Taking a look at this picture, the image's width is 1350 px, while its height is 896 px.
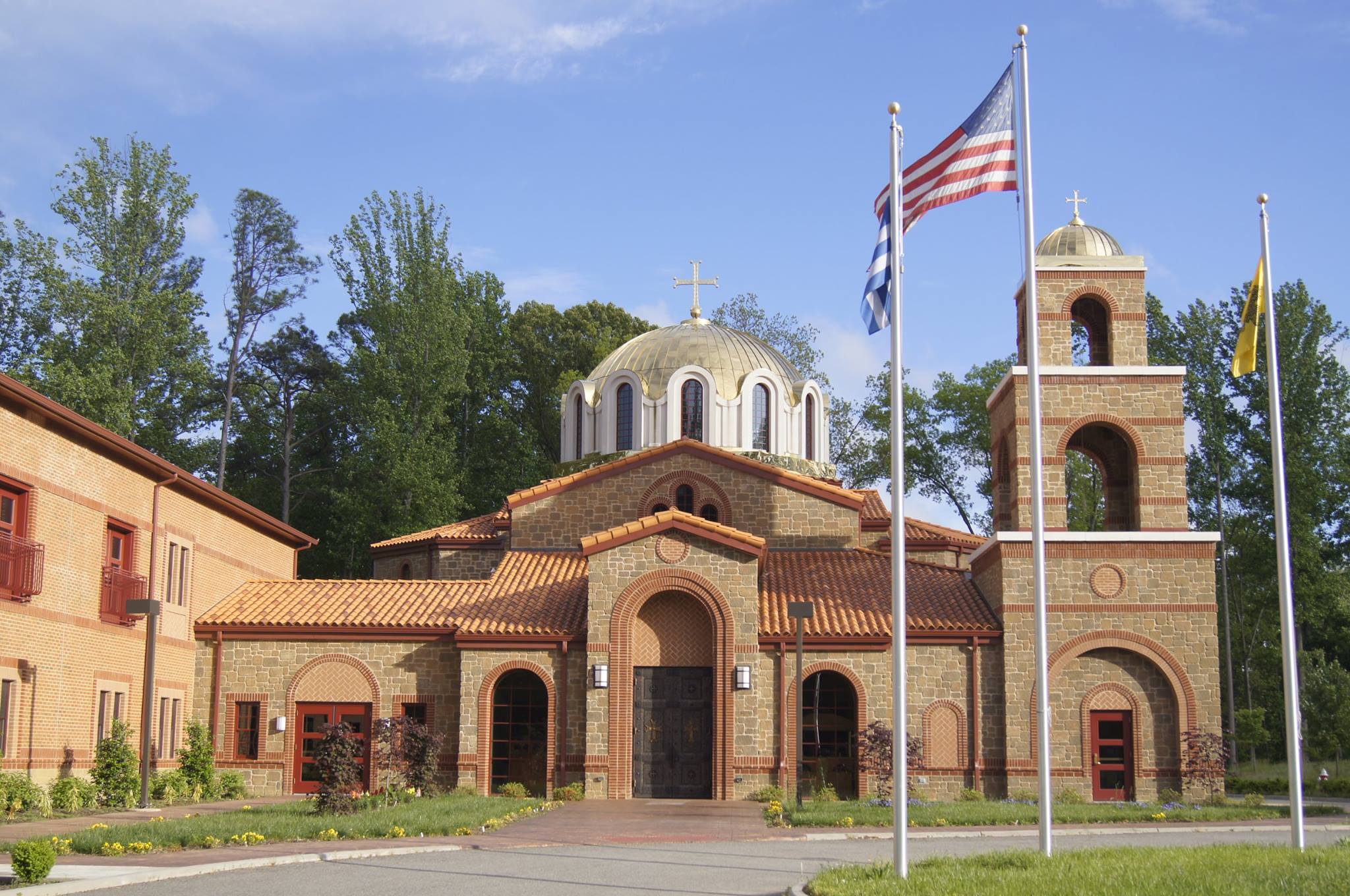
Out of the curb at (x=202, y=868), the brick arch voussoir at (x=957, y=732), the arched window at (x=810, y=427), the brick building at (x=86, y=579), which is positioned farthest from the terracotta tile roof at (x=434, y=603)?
the curb at (x=202, y=868)

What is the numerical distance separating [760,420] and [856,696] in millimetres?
9781

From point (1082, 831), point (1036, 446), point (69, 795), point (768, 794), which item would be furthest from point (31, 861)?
point (768, 794)

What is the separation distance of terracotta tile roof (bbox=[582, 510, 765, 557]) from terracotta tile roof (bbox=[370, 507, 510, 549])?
301 inches

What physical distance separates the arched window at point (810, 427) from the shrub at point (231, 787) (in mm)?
16486

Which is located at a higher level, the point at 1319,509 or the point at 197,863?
the point at 1319,509

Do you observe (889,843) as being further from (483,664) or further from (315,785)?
(315,785)

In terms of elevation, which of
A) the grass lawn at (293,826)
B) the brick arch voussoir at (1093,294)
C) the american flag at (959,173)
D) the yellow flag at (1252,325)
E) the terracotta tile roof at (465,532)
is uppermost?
the brick arch voussoir at (1093,294)

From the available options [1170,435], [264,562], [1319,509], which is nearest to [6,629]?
[264,562]

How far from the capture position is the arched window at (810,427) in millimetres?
36906

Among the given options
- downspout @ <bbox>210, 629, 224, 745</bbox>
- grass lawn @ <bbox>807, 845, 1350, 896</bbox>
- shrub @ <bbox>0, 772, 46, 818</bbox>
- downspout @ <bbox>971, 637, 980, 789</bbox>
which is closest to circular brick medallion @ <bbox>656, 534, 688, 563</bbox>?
downspout @ <bbox>971, 637, 980, 789</bbox>

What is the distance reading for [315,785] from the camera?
28.3m

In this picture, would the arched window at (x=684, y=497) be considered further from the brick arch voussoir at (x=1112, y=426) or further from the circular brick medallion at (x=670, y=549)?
the brick arch voussoir at (x=1112, y=426)

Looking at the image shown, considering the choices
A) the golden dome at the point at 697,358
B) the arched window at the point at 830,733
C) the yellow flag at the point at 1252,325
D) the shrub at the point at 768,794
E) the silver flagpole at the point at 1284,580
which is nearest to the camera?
the silver flagpole at the point at 1284,580

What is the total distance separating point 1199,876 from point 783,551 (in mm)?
19710
